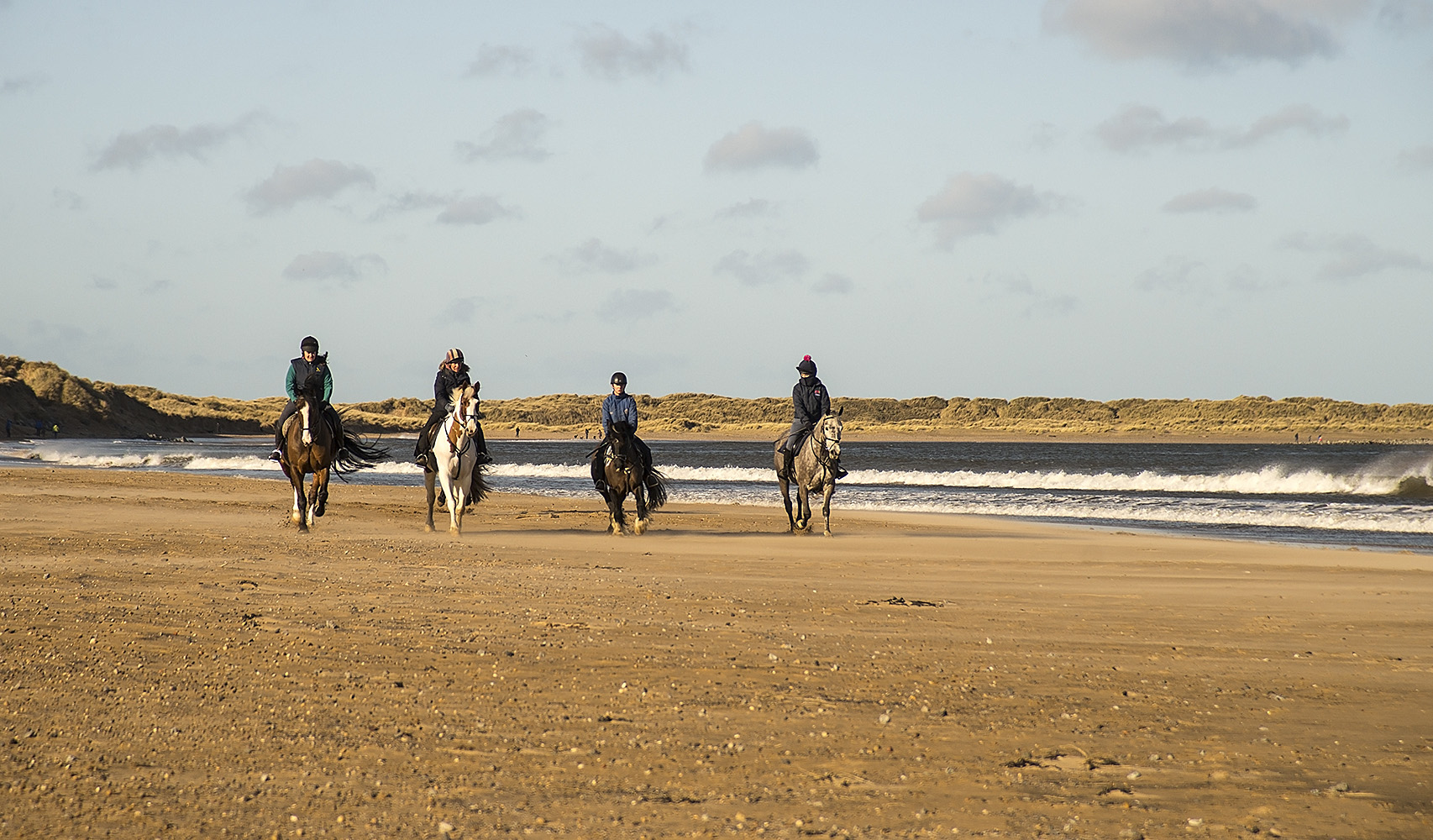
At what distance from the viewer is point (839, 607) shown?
837 cm

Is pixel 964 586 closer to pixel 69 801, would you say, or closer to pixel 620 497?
pixel 620 497

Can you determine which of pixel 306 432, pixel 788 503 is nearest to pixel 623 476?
pixel 788 503

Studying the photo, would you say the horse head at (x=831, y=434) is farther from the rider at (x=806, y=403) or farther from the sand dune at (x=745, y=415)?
the sand dune at (x=745, y=415)

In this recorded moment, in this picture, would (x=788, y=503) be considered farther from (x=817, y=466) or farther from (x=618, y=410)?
(x=618, y=410)

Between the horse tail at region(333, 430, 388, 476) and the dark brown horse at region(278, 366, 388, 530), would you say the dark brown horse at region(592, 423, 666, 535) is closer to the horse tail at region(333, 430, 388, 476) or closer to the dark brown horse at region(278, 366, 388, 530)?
the horse tail at region(333, 430, 388, 476)

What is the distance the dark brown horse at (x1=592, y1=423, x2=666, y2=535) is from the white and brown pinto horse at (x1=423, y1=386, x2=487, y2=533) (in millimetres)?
1741

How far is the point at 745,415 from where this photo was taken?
129 metres

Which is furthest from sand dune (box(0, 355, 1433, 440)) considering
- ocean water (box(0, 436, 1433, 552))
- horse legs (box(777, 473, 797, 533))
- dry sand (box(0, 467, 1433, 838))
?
dry sand (box(0, 467, 1433, 838))

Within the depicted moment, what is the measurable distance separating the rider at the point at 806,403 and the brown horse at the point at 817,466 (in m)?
0.17

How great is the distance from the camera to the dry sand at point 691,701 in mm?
3812

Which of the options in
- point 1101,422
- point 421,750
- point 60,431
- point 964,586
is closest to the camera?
point 421,750

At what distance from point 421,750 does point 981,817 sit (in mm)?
2249

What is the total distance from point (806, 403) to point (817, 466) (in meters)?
1.01

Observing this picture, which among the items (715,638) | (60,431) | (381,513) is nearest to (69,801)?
(715,638)
